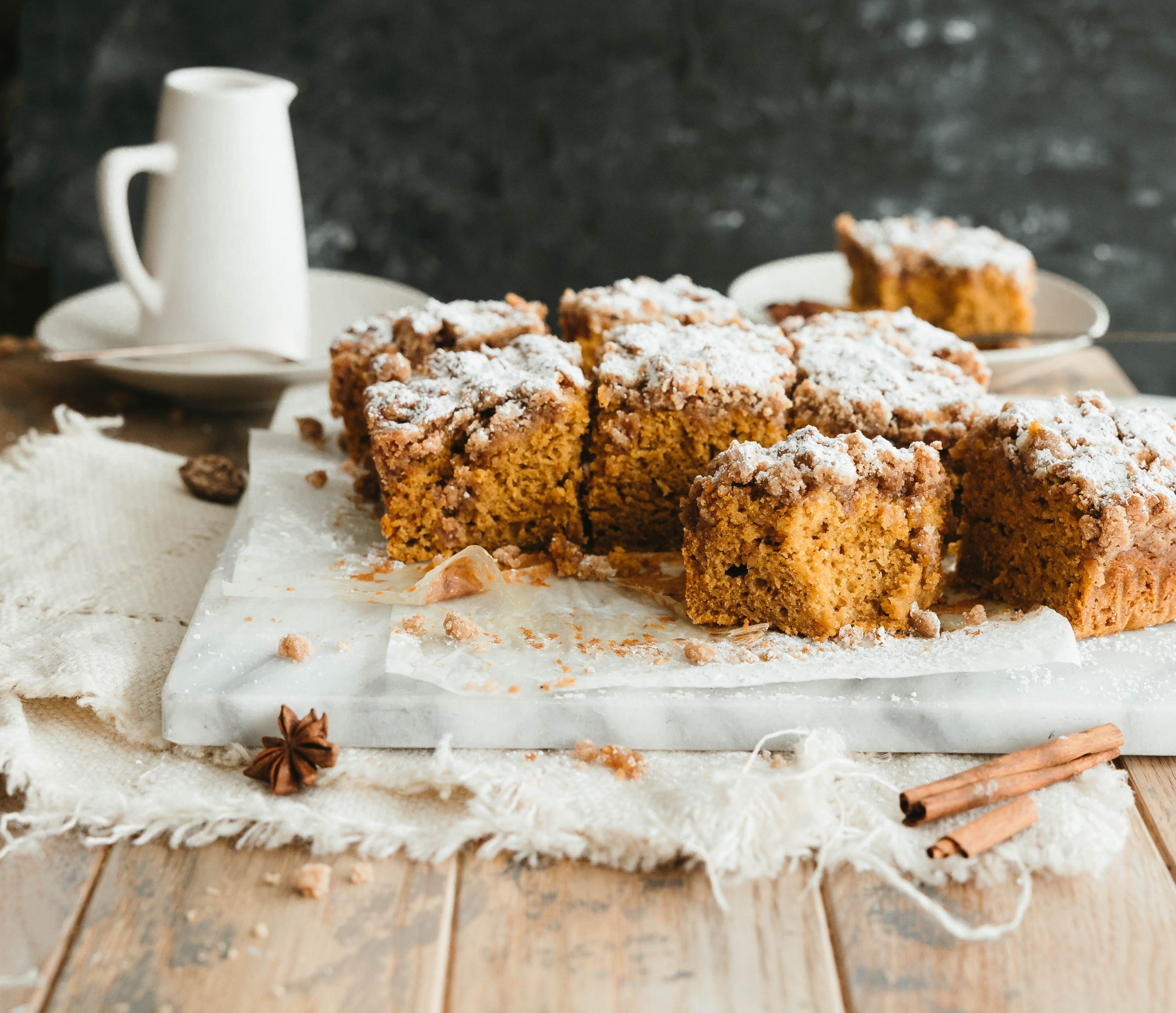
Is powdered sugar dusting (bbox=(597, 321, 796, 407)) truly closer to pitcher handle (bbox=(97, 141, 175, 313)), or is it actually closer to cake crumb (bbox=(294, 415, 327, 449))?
cake crumb (bbox=(294, 415, 327, 449))

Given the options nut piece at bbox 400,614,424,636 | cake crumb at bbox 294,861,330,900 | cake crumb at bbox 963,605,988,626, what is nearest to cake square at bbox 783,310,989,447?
cake crumb at bbox 963,605,988,626

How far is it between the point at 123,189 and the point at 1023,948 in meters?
2.70

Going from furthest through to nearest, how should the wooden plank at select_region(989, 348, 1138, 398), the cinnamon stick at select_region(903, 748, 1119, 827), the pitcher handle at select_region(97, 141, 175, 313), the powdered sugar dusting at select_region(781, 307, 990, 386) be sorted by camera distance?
1. the wooden plank at select_region(989, 348, 1138, 398)
2. the pitcher handle at select_region(97, 141, 175, 313)
3. the powdered sugar dusting at select_region(781, 307, 990, 386)
4. the cinnamon stick at select_region(903, 748, 1119, 827)

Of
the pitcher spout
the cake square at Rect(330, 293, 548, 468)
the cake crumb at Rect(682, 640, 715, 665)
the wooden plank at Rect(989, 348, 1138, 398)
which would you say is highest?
the pitcher spout

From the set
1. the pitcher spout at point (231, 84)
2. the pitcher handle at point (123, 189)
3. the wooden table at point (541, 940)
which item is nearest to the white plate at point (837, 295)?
the pitcher spout at point (231, 84)

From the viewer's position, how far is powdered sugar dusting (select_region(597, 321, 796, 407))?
229 centimetres

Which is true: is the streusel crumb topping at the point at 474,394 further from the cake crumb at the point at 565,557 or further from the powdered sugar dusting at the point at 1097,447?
the powdered sugar dusting at the point at 1097,447

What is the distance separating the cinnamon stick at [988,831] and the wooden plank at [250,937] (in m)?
0.69

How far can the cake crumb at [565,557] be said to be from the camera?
229 centimetres

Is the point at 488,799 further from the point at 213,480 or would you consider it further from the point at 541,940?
the point at 213,480

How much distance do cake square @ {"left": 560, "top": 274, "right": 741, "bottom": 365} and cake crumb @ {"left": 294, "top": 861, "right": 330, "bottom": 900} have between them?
4.12ft

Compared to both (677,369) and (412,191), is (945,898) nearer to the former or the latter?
(677,369)

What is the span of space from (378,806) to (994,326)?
247cm

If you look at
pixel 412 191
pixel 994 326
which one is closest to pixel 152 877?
pixel 994 326
